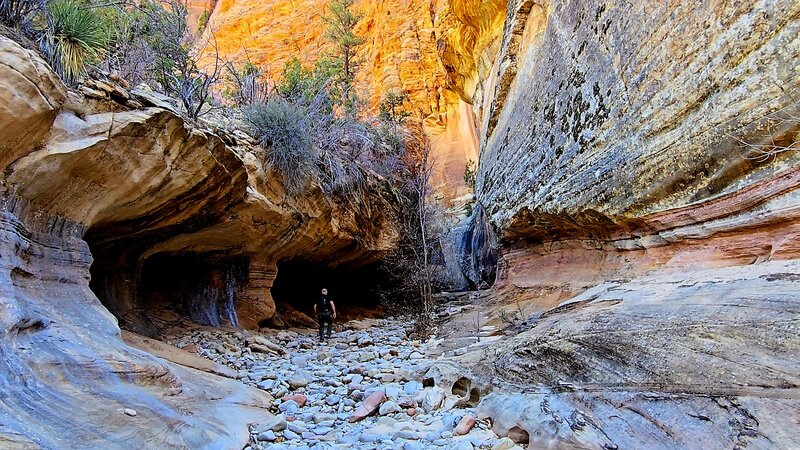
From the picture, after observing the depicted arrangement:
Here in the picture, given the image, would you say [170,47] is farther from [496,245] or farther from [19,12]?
[496,245]

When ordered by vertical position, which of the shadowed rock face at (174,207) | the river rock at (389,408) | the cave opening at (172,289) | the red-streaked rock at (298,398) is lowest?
the river rock at (389,408)

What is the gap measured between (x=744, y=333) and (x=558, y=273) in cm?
493

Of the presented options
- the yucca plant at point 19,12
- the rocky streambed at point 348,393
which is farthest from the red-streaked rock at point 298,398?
the yucca plant at point 19,12

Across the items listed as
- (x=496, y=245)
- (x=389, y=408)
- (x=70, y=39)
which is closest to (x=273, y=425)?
(x=389, y=408)

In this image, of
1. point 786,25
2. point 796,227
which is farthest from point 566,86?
point 796,227

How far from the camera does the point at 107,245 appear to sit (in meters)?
6.55

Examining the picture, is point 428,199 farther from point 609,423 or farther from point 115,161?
point 609,423

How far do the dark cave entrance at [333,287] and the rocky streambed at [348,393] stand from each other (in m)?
3.12

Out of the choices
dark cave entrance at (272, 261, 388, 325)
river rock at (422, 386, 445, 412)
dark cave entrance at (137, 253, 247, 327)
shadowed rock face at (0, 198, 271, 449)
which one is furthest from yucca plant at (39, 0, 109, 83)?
dark cave entrance at (272, 261, 388, 325)

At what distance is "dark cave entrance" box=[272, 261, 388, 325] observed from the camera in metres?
11.9

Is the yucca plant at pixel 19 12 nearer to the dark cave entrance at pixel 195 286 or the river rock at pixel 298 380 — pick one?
the dark cave entrance at pixel 195 286

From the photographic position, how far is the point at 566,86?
7027 mm

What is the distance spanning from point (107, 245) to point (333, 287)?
7.73 meters

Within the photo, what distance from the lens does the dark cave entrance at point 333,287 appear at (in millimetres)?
11867
